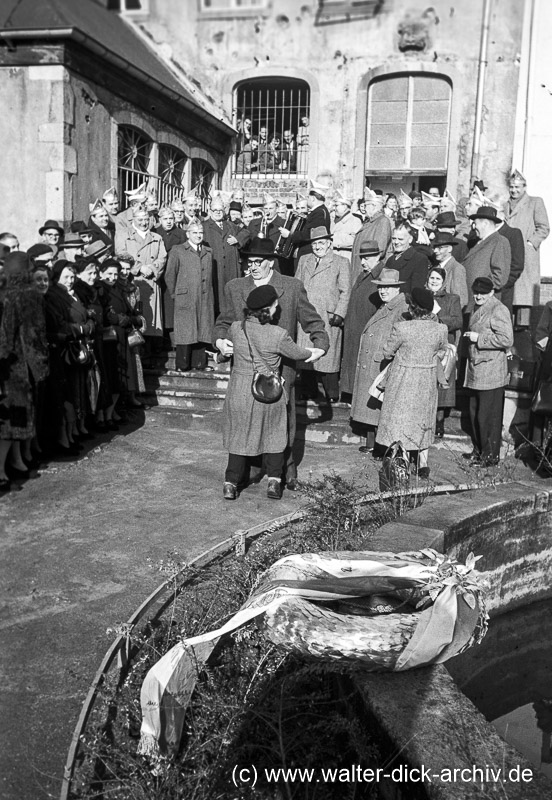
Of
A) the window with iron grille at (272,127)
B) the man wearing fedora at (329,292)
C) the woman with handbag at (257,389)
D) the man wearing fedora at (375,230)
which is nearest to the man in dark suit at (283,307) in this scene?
the woman with handbag at (257,389)

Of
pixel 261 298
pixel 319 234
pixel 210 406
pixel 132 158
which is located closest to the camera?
pixel 261 298

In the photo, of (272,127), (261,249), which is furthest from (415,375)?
(272,127)

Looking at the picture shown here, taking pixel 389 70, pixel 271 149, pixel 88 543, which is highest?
pixel 389 70

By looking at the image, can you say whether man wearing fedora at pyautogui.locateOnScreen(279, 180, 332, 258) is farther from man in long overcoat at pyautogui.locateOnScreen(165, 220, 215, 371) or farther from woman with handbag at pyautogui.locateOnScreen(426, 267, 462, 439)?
woman with handbag at pyautogui.locateOnScreen(426, 267, 462, 439)

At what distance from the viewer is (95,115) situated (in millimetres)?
11734

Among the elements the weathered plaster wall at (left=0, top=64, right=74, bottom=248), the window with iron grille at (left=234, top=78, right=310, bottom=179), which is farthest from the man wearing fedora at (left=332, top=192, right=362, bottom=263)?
the window with iron grille at (left=234, top=78, right=310, bottom=179)

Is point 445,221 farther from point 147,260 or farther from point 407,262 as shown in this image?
point 147,260

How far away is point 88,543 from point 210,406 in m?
4.10

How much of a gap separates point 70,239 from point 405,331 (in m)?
3.56

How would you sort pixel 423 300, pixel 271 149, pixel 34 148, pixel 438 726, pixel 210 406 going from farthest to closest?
pixel 271 149 < pixel 34 148 < pixel 210 406 < pixel 423 300 < pixel 438 726

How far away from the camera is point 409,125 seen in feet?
54.6

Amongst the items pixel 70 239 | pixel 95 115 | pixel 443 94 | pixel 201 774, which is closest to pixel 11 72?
pixel 95 115

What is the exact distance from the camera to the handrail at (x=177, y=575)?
2.82 m

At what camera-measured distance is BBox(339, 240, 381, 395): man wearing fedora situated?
317 inches
